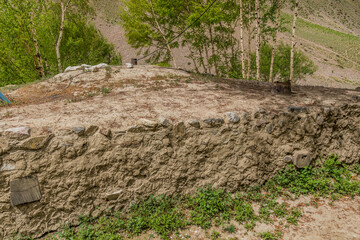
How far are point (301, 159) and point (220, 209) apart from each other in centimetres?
271

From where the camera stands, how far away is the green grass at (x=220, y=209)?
395 cm

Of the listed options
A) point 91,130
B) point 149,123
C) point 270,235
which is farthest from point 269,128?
point 91,130

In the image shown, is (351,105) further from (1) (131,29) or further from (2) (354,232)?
(1) (131,29)

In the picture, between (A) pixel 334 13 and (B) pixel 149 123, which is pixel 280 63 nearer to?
(B) pixel 149 123

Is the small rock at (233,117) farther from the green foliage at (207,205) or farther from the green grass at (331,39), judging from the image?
the green grass at (331,39)

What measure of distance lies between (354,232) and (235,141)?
2.87 meters

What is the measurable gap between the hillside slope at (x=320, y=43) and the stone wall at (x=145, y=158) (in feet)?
82.2

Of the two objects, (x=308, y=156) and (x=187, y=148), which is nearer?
(x=187, y=148)

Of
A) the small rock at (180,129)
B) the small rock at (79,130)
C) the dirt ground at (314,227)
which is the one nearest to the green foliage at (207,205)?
the dirt ground at (314,227)

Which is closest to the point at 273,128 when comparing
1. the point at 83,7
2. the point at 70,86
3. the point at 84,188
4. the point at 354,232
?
the point at 354,232

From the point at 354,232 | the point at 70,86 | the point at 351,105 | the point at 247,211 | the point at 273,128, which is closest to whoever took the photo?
the point at 354,232

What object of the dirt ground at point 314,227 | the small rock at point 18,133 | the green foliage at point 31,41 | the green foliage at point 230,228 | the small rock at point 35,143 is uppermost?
the green foliage at point 31,41

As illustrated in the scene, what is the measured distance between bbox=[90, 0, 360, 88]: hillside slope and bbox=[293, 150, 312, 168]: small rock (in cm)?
2507

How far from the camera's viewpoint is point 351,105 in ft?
20.1
